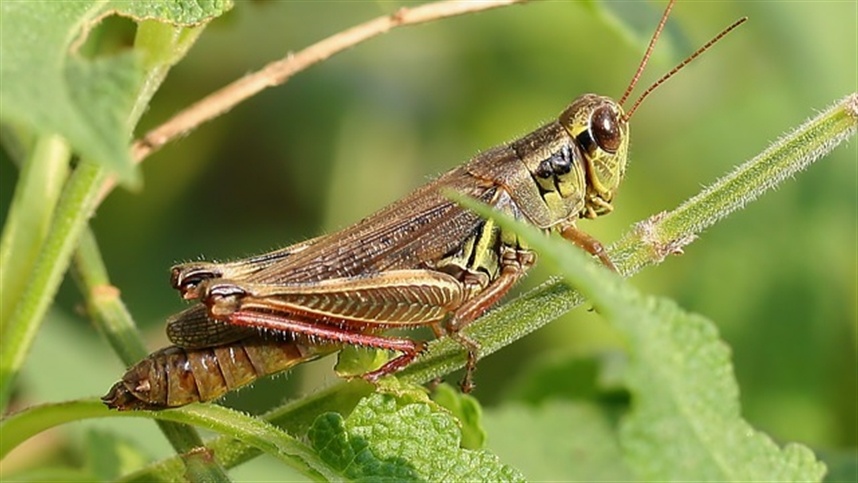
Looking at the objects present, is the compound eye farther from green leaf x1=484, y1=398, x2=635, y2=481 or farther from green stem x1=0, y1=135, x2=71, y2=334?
green stem x1=0, y1=135, x2=71, y2=334

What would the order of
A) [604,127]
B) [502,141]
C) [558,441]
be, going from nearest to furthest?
[604,127]
[558,441]
[502,141]

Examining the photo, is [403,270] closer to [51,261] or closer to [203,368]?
[203,368]

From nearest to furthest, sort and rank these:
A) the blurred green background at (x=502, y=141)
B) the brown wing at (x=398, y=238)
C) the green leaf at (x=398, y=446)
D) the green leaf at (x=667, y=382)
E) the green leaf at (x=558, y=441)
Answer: the green leaf at (x=667, y=382) < the green leaf at (x=398, y=446) < the brown wing at (x=398, y=238) < the green leaf at (x=558, y=441) < the blurred green background at (x=502, y=141)

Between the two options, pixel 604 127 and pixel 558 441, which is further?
pixel 558 441

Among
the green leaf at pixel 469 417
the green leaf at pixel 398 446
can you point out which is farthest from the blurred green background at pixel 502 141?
the green leaf at pixel 398 446

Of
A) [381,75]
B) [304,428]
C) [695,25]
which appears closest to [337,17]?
[381,75]

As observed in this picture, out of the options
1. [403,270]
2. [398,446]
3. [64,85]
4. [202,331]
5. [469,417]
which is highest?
[403,270]

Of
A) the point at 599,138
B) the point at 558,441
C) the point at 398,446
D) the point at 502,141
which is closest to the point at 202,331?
the point at 398,446

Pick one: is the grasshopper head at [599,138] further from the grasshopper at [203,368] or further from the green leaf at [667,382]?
the green leaf at [667,382]
